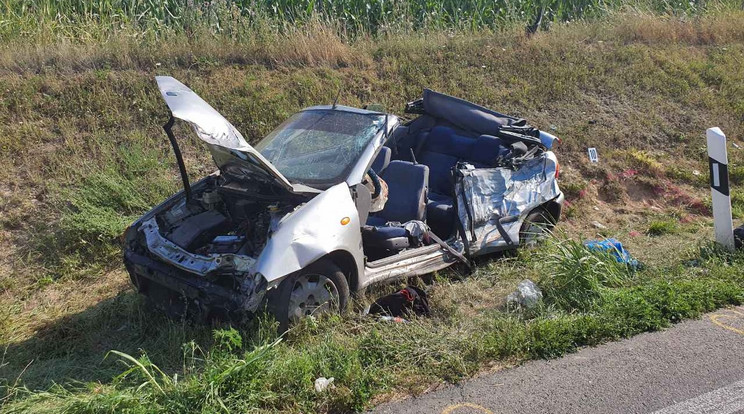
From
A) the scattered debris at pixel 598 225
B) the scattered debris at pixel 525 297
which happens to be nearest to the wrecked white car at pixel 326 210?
the scattered debris at pixel 525 297

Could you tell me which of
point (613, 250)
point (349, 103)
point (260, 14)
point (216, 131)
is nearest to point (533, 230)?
point (613, 250)

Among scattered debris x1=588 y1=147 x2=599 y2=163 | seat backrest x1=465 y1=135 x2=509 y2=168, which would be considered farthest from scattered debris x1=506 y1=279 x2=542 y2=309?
scattered debris x1=588 y1=147 x2=599 y2=163

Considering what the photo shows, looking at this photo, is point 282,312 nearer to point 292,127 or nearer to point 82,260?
point 292,127

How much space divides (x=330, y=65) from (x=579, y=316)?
24.1 feet

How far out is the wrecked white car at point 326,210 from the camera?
4.77 metres

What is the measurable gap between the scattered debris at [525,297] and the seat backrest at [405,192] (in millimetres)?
1189

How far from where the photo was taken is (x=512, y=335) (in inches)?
185

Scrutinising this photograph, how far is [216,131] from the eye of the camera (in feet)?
15.0

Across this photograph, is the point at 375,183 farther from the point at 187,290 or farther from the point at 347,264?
the point at 187,290

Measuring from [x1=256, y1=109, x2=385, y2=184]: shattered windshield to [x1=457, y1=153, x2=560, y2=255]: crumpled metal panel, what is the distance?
1.08m

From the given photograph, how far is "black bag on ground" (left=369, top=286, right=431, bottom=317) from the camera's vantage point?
17.7ft

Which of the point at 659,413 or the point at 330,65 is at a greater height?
the point at 330,65

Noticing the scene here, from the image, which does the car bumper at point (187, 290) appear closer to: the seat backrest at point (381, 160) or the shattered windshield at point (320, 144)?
the shattered windshield at point (320, 144)

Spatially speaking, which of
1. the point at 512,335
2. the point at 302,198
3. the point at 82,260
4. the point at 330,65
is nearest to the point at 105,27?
the point at 330,65
